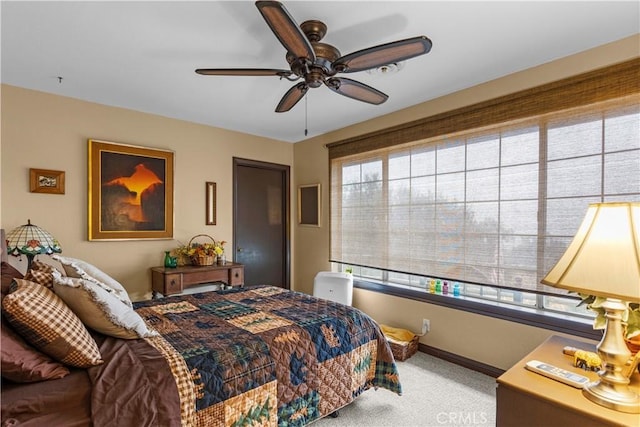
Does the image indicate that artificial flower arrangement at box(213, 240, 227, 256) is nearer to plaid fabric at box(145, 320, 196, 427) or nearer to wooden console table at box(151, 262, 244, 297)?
wooden console table at box(151, 262, 244, 297)

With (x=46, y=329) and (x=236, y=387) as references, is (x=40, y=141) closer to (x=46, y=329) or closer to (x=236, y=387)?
(x=46, y=329)

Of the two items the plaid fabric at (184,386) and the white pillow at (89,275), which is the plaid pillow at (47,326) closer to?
the plaid fabric at (184,386)

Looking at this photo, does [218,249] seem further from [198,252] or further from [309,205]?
[309,205]

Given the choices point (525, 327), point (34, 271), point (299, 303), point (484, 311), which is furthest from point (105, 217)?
point (525, 327)

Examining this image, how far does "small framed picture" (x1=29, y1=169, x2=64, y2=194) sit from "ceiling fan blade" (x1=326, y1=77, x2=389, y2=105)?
2712 millimetres

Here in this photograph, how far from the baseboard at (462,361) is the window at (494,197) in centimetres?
55

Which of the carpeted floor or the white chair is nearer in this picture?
the carpeted floor

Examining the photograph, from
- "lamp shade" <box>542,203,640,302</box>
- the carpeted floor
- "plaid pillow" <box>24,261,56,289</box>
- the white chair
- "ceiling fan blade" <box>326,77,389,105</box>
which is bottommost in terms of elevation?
the carpeted floor

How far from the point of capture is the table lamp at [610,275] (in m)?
1.06

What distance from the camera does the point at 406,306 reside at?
133 inches

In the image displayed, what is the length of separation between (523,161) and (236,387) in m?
2.55

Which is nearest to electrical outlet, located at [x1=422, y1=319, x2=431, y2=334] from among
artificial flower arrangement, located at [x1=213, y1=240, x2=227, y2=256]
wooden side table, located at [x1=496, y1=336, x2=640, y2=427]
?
wooden side table, located at [x1=496, y1=336, x2=640, y2=427]

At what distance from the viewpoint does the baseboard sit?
8.78 ft

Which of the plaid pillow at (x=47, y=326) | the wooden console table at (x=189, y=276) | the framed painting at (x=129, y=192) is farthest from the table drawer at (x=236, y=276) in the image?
the plaid pillow at (x=47, y=326)
